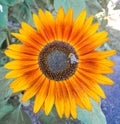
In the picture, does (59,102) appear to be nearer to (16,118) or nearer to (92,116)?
(92,116)

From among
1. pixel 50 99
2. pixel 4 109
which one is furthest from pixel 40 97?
pixel 4 109

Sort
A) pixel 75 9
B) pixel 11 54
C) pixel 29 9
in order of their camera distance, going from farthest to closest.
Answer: pixel 29 9 < pixel 75 9 < pixel 11 54

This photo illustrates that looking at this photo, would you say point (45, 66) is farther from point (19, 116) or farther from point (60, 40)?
point (19, 116)

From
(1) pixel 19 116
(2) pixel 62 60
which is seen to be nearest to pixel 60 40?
(2) pixel 62 60

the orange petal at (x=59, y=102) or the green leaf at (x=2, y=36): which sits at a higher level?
the green leaf at (x=2, y=36)

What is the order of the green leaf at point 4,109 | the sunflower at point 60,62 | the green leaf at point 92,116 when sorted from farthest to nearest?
the green leaf at point 4,109
the green leaf at point 92,116
the sunflower at point 60,62

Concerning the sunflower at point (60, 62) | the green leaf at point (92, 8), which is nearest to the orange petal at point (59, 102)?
the sunflower at point (60, 62)

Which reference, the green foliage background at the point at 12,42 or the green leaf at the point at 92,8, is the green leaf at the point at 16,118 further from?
the green leaf at the point at 92,8

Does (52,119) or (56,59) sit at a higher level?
(56,59)

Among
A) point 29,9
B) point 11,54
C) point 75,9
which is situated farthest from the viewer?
point 29,9
